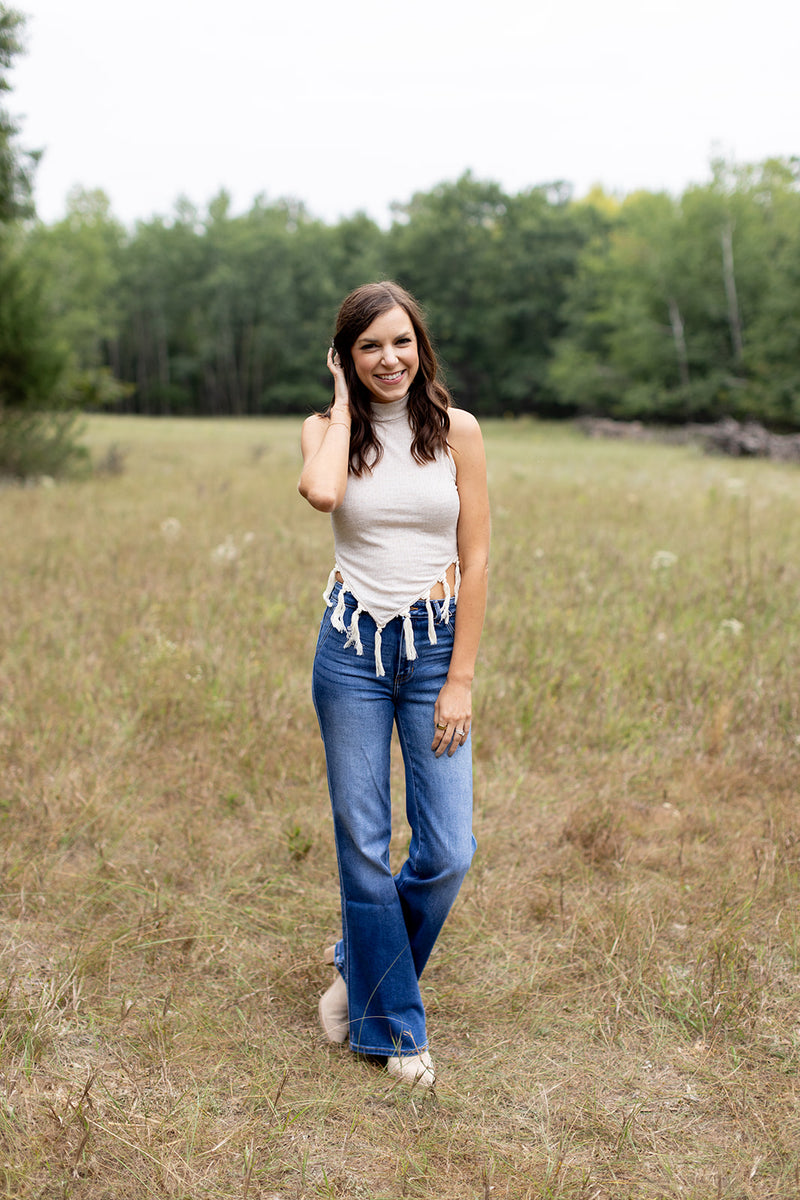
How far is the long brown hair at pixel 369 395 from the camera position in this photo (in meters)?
2.49

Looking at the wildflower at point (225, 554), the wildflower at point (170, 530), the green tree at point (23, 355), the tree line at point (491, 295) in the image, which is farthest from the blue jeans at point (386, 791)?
the tree line at point (491, 295)

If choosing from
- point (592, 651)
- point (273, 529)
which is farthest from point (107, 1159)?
point (273, 529)

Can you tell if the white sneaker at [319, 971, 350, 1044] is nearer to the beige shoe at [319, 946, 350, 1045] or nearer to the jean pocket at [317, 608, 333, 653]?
the beige shoe at [319, 946, 350, 1045]

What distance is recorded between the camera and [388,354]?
2.46 metres

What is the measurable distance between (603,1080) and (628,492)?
1142cm

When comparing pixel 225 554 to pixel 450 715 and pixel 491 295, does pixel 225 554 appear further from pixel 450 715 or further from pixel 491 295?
pixel 491 295

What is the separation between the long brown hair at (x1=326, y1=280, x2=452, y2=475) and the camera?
8.18ft

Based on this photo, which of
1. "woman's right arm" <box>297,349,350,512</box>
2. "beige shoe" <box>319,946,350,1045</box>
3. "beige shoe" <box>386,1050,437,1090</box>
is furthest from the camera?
"beige shoe" <box>319,946,350,1045</box>

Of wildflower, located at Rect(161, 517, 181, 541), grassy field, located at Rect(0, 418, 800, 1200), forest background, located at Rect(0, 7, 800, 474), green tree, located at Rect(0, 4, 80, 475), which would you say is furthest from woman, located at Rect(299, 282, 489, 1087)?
forest background, located at Rect(0, 7, 800, 474)

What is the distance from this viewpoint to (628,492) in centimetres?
1327

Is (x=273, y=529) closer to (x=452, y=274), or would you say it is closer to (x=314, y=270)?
(x=452, y=274)

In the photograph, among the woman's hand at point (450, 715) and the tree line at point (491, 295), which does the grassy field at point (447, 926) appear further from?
the tree line at point (491, 295)

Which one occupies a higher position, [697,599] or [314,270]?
[314,270]

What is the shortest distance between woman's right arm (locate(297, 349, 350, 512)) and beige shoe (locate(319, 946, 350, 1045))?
63.7 inches
